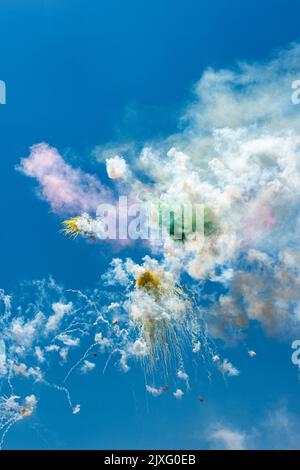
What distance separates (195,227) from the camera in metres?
39.4
